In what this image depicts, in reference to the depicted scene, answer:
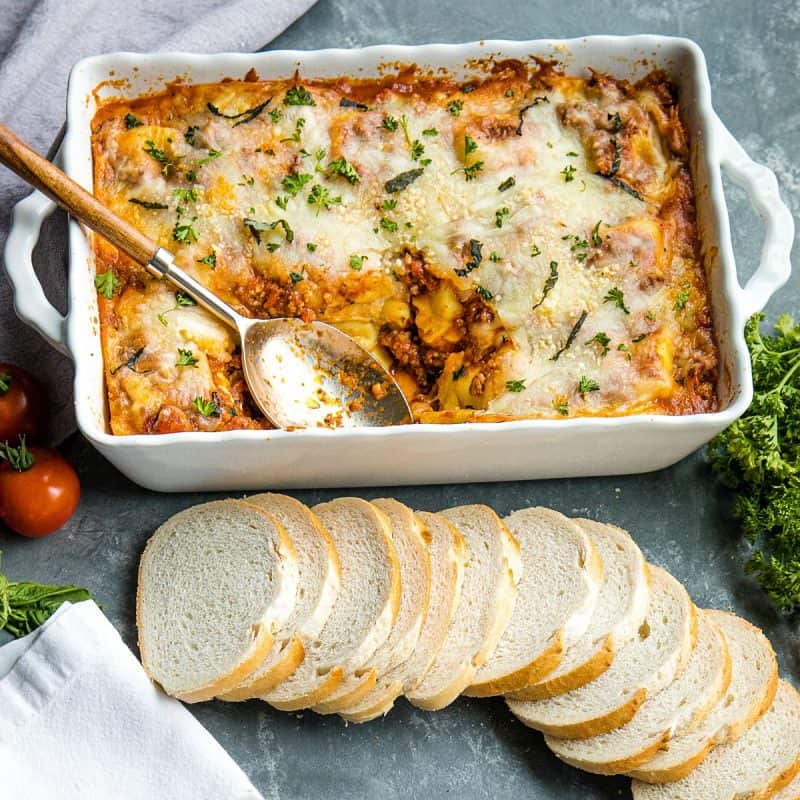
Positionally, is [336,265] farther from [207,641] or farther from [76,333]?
[207,641]

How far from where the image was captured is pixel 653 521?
15.8 feet

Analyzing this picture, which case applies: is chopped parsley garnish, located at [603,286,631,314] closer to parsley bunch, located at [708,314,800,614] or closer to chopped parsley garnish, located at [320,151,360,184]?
parsley bunch, located at [708,314,800,614]

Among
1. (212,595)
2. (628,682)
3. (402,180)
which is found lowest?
(628,682)

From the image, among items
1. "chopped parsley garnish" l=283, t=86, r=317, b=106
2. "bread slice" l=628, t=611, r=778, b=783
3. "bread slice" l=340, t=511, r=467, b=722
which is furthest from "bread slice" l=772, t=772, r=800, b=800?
"chopped parsley garnish" l=283, t=86, r=317, b=106

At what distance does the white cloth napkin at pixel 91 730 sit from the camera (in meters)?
4.25

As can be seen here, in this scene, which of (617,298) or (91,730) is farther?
(617,298)

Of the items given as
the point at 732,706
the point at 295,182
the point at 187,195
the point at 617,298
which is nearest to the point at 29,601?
the point at 187,195

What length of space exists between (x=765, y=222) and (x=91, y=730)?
296cm

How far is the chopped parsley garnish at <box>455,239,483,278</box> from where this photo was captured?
445 centimetres

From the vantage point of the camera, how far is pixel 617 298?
4402mm

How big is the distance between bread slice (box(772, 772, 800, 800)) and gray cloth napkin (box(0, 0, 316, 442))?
2.90m

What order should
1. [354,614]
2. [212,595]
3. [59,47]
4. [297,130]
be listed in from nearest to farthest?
[354,614], [212,595], [297,130], [59,47]

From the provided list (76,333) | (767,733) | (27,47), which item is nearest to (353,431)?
(76,333)

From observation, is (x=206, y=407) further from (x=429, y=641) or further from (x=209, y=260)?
(x=429, y=641)
